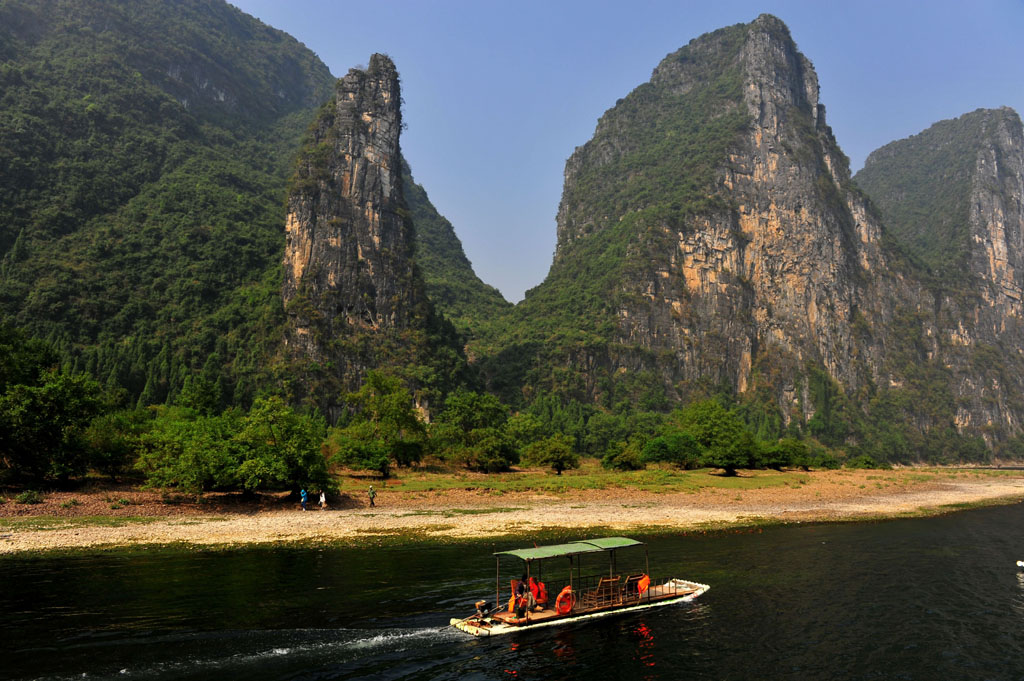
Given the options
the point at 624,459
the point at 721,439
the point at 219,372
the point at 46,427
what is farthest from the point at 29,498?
the point at 219,372

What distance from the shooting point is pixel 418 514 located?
49156 mm

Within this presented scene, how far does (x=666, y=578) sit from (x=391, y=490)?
36.5 m

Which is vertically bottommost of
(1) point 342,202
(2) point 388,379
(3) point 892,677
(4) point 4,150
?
(3) point 892,677

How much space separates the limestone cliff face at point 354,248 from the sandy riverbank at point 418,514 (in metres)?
91.0

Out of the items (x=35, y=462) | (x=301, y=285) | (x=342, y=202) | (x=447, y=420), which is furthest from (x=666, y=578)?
(x=342, y=202)

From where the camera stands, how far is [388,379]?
88750mm

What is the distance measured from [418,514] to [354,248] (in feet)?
404

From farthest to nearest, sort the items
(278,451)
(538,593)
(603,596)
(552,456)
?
(552,456), (278,451), (603,596), (538,593)

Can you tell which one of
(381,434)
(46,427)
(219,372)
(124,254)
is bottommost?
(381,434)

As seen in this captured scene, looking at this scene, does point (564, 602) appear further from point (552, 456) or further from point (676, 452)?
point (676, 452)

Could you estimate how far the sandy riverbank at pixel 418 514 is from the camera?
1527 inches

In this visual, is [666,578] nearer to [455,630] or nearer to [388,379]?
[455,630]

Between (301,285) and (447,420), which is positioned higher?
(301,285)

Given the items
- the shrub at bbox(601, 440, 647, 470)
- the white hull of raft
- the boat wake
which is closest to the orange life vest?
the white hull of raft
